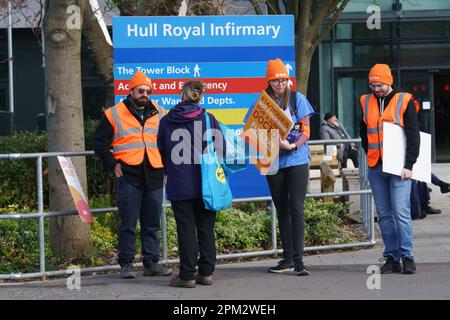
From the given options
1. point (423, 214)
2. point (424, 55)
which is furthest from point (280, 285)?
point (424, 55)

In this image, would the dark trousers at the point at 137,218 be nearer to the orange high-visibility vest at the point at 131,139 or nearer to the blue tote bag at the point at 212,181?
the orange high-visibility vest at the point at 131,139

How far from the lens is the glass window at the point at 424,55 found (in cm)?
2567

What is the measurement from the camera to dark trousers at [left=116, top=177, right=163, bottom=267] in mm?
9312

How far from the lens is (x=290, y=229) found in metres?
9.51

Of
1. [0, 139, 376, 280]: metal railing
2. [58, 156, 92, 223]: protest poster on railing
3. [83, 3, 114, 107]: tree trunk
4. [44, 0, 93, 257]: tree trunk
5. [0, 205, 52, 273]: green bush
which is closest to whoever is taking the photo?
[0, 139, 376, 280]: metal railing

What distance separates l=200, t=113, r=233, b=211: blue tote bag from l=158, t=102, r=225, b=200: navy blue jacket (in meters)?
0.06

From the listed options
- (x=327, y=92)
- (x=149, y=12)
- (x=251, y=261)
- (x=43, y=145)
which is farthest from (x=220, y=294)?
(x=327, y=92)

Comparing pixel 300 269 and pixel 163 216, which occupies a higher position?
pixel 163 216

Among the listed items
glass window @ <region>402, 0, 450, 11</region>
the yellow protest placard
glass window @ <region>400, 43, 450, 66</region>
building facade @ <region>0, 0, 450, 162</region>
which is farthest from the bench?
glass window @ <region>402, 0, 450, 11</region>

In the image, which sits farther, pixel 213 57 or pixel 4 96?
pixel 4 96

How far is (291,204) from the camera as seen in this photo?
30.6 ft

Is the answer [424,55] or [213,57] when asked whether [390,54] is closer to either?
[424,55]

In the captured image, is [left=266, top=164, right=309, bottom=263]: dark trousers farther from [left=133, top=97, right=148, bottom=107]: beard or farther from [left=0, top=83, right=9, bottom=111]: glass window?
[left=0, top=83, right=9, bottom=111]: glass window

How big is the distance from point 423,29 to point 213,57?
620 inches
